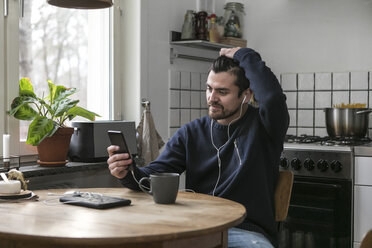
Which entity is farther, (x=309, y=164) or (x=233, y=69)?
(x=309, y=164)

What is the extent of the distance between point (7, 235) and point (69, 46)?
1835 mm

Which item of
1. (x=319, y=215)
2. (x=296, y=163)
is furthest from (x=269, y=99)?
(x=319, y=215)

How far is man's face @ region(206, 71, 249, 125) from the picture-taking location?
7.19 ft

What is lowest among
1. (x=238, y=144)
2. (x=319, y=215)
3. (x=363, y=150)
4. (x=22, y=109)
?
(x=319, y=215)

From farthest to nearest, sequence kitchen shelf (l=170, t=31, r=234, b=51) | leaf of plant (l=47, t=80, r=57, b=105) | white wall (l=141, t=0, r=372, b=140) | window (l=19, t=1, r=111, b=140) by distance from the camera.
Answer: kitchen shelf (l=170, t=31, r=234, b=51)
white wall (l=141, t=0, r=372, b=140)
window (l=19, t=1, r=111, b=140)
leaf of plant (l=47, t=80, r=57, b=105)

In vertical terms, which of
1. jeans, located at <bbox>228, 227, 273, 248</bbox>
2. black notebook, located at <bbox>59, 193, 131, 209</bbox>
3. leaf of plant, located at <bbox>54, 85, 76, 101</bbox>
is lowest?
jeans, located at <bbox>228, 227, 273, 248</bbox>

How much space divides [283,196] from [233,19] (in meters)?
2.07

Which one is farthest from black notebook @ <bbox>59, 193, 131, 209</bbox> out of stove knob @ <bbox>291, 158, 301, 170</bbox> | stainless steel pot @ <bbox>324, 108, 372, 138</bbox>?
stainless steel pot @ <bbox>324, 108, 372, 138</bbox>

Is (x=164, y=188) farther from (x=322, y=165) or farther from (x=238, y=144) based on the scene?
(x=322, y=165)

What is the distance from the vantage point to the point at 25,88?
→ 2.61 m

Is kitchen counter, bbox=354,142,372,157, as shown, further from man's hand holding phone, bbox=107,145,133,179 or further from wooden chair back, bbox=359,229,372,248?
wooden chair back, bbox=359,229,372,248

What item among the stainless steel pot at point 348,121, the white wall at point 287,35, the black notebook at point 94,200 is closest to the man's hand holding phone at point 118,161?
the black notebook at point 94,200

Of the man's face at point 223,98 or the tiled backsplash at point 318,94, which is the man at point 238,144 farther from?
the tiled backsplash at point 318,94

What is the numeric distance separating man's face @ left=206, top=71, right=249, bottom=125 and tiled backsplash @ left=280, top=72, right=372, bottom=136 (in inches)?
68.6
